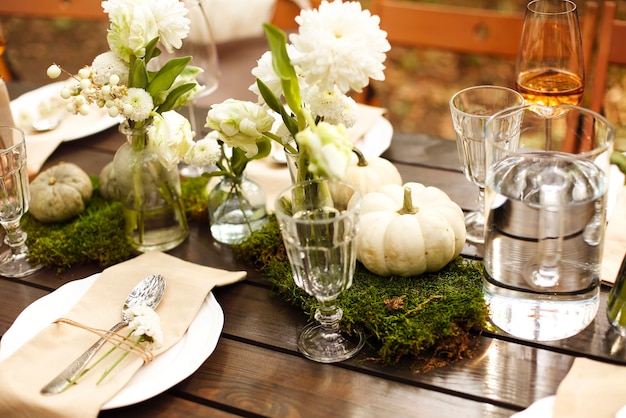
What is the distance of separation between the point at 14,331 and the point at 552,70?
958 millimetres

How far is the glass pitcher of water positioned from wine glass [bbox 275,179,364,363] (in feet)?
0.65

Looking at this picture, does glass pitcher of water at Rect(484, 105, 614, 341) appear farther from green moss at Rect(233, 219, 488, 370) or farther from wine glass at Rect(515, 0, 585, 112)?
wine glass at Rect(515, 0, 585, 112)

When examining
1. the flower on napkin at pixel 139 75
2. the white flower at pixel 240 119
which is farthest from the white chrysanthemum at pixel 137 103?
the white flower at pixel 240 119

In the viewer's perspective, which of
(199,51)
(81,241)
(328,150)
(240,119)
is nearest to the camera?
(328,150)

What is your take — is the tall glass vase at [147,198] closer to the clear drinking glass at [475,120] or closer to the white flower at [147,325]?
the white flower at [147,325]

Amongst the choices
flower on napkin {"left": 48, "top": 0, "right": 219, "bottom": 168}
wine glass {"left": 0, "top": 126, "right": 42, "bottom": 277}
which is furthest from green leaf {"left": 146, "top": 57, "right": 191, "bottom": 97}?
wine glass {"left": 0, "top": 126, "right": 42, "bottom": 277}

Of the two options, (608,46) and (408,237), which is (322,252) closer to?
(408,237)

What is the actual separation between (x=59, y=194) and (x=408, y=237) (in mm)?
633

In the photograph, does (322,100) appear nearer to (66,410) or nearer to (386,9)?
(66,410)

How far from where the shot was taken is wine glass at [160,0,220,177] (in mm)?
1457

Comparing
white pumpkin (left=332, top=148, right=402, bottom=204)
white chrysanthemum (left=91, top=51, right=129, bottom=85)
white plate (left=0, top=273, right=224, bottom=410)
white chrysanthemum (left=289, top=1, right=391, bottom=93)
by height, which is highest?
white chrysanthemum (left=289, top=1, right=391, bottom=93)

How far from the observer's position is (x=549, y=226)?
0.91 m

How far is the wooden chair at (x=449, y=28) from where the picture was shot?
1.83 meters

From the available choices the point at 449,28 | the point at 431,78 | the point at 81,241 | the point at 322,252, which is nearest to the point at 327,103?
the point at 322,252
